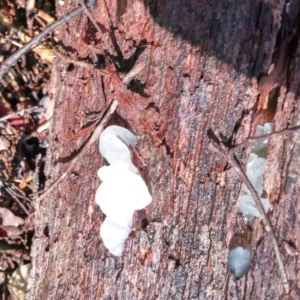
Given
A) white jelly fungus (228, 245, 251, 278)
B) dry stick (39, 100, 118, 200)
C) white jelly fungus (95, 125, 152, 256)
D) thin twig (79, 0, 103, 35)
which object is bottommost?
white jelly fungus (228, 245, 251, 278)

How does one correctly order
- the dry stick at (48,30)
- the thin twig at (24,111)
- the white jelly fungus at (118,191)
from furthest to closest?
the thin twig at (24,111) → the dry stick at (48,30) → the white jelly fungus at (118,191)

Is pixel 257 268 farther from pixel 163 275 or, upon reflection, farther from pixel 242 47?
pixel 242 47

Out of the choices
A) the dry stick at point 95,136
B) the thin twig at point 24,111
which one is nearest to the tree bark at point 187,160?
the dry stick at point 95,136

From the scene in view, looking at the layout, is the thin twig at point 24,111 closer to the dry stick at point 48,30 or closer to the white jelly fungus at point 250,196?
the dry stick at point 48,30

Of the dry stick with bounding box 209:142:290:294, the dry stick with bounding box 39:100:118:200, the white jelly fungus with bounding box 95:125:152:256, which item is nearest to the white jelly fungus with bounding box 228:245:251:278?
the dry stick with bounding box 209:142:290:294

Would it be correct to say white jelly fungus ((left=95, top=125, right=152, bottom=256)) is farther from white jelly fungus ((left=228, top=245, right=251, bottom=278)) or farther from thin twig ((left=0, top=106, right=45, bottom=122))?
thin twig ((left=0, top=106, right=45, bottom=122))

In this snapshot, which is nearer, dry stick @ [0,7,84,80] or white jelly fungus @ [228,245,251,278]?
white jelly fungus @ [228,245,251,278]

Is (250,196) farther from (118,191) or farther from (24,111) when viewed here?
(24,111)
